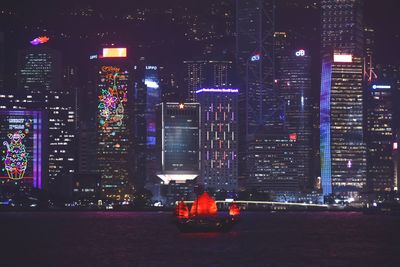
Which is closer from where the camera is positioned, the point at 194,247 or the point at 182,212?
the point at 194,247

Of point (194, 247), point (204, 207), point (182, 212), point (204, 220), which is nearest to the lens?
point (194, 247)

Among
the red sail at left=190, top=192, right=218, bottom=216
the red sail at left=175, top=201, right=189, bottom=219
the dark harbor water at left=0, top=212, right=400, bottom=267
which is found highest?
the red sail at left=190, top=192, right=218, bottom=216

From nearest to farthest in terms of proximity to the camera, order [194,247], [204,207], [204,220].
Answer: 1. [194,247]
2. [204,220]
3. [204,207]

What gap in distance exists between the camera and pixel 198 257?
101438 mm

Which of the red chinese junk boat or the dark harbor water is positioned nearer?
the dark harbor water

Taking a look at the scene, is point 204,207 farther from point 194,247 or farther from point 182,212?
point 194,247

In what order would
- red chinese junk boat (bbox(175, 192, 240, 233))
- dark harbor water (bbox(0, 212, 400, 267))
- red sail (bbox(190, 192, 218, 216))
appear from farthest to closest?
red sail (bbox(190, 192, 218, 216)) → red chinese junk boat (bbox(175, 192, 240, 233)) → dark harbor water (bbox(0, 212, 400, 267))

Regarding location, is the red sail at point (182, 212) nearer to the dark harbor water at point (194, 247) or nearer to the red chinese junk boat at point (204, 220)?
the red chinese junk boat at point (204, 220)

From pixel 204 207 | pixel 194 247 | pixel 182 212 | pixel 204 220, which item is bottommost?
pixel 194 247

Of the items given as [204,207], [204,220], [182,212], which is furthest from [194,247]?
[182,212]

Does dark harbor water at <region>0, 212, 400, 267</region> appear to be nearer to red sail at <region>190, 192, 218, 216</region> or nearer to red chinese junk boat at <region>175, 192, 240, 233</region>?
red chinese junk boat at <region>175, 192, 240, 233</region>

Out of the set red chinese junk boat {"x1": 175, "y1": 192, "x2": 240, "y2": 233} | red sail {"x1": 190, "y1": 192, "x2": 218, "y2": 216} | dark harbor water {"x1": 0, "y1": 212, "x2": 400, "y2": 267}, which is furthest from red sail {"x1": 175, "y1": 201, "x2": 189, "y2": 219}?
red sail {"x1": 190, "y1": 192, "x2": 218, "y2": 216}

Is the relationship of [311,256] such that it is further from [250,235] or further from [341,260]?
[250,235]

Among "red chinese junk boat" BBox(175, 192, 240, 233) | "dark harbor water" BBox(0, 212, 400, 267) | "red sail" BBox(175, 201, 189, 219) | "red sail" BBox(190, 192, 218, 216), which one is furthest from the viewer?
"red sail" BBox(175, 201, 189, 219)
